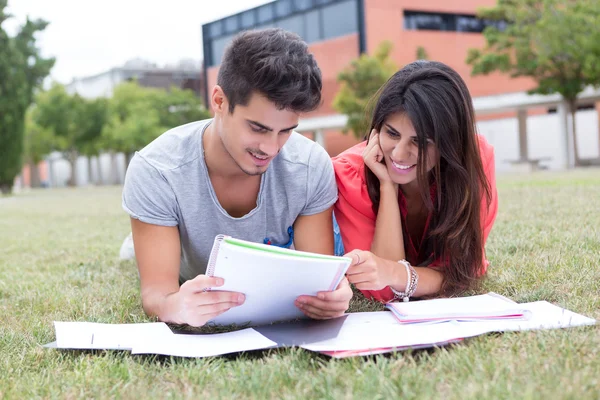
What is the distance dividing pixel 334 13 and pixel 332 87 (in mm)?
3950

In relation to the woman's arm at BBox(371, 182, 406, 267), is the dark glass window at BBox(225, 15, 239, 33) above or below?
above

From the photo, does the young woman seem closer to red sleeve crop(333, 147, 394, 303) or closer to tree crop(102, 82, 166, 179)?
red sleeve crop(333, 147, 394, 303)

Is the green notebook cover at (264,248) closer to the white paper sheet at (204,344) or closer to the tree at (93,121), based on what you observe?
the white paper sheet at (204,344)

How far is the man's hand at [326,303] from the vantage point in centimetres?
234

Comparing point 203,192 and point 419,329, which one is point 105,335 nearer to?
point 203,192

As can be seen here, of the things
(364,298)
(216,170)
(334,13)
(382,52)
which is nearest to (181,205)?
(216,170)

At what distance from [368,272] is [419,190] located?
630 mm

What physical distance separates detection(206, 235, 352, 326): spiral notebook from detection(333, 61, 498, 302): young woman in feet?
1.05

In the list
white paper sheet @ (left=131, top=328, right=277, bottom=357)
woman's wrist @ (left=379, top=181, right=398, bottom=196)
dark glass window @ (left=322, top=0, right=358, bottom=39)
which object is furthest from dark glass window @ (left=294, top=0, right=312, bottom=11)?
white paper sheet @ (left=131, top=328, right=277, bottom=357)

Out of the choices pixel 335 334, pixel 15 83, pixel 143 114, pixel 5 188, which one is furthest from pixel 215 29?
pixel 335 334

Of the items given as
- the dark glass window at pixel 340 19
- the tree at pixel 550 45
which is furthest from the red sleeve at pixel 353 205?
the dark glass window at pixel 340 19

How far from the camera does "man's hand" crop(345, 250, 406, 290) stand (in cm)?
256

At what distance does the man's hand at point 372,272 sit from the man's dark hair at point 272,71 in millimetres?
650

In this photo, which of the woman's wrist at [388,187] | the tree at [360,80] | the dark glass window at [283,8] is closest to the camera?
the woman's wrist at [388,187]
